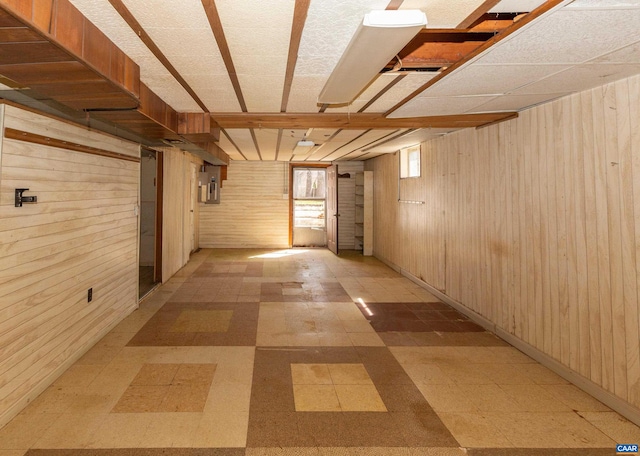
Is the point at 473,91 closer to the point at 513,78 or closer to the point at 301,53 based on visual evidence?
the point at 513,78

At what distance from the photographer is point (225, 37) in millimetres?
1857

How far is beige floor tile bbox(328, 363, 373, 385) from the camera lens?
265cm

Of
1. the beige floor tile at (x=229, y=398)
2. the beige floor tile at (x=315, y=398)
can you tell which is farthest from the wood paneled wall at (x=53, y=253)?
the beige floor tile at (x=315, y=398)

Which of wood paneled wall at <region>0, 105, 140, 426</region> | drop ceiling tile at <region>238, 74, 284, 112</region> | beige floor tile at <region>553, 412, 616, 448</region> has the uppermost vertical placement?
drop ceiling tile at <region>238, 74, 284, 112</region>

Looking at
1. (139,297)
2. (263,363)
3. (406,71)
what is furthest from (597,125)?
(139,297)

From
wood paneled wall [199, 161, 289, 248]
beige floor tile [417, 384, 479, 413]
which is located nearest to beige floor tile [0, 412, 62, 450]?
beige floor tile [417, 384, 479, 413]

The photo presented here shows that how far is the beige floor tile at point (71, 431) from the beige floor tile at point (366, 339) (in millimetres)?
2129

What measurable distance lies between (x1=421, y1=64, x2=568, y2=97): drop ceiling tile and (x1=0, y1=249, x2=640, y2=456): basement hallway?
226cm

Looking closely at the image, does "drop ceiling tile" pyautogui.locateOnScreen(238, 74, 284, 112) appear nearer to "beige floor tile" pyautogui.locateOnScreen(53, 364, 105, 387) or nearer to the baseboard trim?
"beige floor tile" pyautogui.locateOnScreen(53, 364, 105, 387)

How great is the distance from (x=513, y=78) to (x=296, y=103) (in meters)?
1.73

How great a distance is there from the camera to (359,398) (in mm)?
2436

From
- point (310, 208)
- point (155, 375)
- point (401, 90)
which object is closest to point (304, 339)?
point (155, 375)

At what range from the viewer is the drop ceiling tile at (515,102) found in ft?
8.98

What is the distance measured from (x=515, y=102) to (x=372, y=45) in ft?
6.12
